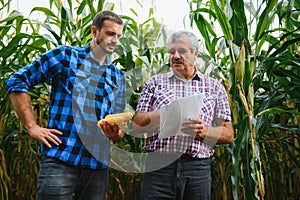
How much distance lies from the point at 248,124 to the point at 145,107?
0.34 metres

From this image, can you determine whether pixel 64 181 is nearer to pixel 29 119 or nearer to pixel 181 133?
pixel 29 119

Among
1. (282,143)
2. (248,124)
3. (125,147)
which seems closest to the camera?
(248,124)

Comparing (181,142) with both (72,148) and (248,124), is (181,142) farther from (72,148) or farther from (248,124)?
(72,148)

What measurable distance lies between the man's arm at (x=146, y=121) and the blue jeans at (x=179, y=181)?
147 mm

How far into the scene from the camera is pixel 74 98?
1247 mm

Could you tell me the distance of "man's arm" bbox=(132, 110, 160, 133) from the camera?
3.92 feet

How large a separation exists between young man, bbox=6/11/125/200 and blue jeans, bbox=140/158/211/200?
184 mm

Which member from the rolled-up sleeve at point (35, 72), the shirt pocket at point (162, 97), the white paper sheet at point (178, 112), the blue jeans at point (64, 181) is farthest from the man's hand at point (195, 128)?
the rolled-up sleeve at point (35, 72)

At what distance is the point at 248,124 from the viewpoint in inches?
47.7

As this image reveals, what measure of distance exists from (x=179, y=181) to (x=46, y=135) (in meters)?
0.46

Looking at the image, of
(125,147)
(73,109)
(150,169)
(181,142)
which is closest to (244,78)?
(181,142)

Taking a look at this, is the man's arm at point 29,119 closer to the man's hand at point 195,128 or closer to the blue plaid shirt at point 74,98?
the blue plaid shirt at point 74,98

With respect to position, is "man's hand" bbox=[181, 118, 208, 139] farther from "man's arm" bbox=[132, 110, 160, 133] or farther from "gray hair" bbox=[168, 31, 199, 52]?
"gray hair" bbox=[168, 31, 199, 52]

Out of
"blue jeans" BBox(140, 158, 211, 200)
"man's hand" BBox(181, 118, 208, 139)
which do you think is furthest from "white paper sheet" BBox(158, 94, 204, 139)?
"blue jeans" BBox(140, 158, 211, 200)
